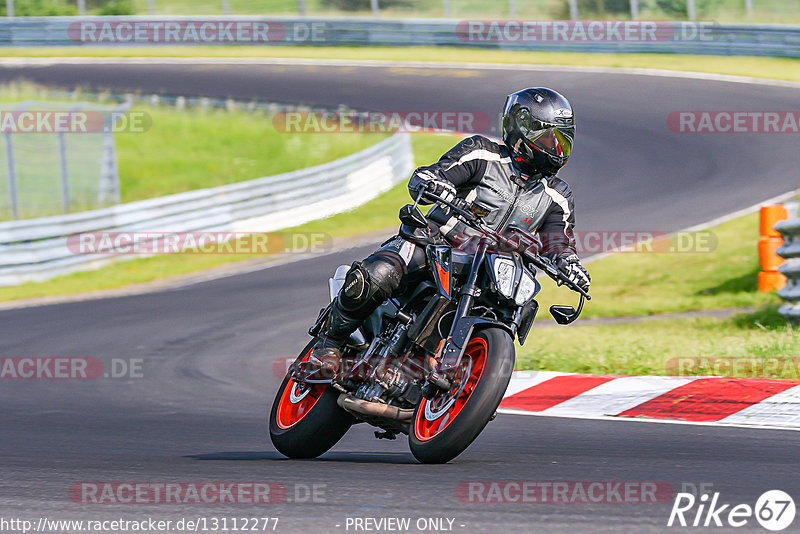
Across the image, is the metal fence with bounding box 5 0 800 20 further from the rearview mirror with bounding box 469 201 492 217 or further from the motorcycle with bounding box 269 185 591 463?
the motorcycle with bounding box 269 185 591 463

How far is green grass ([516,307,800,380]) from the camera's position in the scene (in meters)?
8.49

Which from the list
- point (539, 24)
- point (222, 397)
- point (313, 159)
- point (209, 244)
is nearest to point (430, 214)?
point (222, 397)

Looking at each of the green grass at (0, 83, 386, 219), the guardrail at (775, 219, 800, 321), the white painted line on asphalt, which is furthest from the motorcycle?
the green grass at (0, 83, 386, 219)

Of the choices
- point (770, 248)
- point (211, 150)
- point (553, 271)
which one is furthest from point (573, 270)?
point (211, 150)

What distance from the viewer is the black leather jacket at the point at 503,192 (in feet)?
20.9

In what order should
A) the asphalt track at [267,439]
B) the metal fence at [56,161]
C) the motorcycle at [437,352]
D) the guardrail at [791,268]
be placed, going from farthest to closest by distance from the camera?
the metal fence at [56,161] → the guardrail at [791,268] → the motorcycle at [437,352] → the asphalt track at [267,439]

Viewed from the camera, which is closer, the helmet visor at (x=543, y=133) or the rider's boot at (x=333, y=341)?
the helmet visor at (x=543, y=133)

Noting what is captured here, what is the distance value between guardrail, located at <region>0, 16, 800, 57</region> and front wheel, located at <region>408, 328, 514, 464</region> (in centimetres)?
2771

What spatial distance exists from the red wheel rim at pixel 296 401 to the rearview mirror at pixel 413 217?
1038 millimetres

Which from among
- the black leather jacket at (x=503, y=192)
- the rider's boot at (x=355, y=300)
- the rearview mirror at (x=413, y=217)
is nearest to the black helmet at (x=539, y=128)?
the black leather jacket at (x=503, y=192)

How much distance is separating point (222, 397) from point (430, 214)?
11.9 ft

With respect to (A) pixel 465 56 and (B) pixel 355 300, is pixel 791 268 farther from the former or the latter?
(A) pixel 465 56

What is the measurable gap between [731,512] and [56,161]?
650 inches

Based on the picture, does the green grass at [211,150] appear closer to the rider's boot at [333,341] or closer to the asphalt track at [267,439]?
the asphalt track at [267,439]
